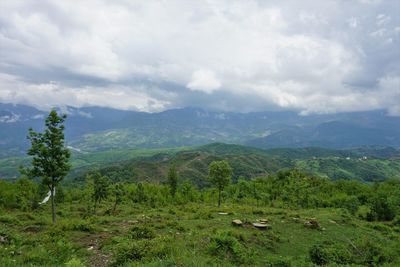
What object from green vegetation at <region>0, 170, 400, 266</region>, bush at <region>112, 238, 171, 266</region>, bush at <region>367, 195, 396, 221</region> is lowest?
Result: bush at <region>367, 195, 396, 221</region>

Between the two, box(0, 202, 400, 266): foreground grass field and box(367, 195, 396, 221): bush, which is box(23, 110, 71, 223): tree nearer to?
box(0, 202, 400, 266): foreground grass field

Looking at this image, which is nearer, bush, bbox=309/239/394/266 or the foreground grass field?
the foreground grass field

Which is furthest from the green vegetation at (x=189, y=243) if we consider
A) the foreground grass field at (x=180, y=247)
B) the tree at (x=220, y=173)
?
the tree at (x=220, y=173)

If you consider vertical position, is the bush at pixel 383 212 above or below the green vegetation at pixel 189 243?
below

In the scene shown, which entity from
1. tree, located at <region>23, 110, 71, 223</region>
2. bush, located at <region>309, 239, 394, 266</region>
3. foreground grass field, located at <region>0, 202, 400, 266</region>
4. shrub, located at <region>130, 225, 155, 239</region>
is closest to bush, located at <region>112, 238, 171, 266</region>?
foreground grass field, located at <region>0, 202, 400, 266</region>

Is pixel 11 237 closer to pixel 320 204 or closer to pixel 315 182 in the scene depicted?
pixel 320 204

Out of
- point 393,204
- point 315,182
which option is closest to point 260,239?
point 393,204

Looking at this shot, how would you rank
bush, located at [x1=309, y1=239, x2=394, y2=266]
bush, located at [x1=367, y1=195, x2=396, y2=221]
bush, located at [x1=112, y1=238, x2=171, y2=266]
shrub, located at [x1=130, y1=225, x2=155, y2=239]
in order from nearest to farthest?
bush, located at [x1=112, y1=238, x2=171, y2=266]
bush, located at [x1=309, y1=239, x2=394, y2=266]
shrub, located at [x1=130, y1=225, x2=155, y2=239]
bush, located at [x1=367, y1=195, x2=396, y2=221]

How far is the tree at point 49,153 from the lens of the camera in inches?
1238

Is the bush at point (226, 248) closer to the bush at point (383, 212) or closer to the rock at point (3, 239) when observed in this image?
the rock at point (3, 239)

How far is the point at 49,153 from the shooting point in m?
31.8

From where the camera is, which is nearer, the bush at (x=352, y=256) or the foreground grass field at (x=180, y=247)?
the foreground grass field at (x=180, y=247)

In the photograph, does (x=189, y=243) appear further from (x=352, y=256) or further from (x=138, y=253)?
(x=352, y=256)

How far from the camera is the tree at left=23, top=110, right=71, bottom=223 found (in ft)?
103
